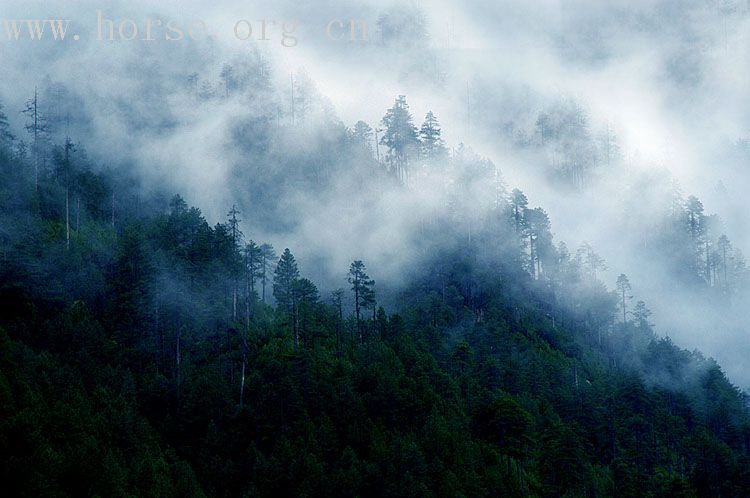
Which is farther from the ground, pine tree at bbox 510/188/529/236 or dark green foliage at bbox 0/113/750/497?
pine tree at bbox 510/188/529/236

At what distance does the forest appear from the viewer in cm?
5428

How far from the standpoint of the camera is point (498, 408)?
6500 cm

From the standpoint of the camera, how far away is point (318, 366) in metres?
69.0

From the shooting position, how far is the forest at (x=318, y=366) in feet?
178

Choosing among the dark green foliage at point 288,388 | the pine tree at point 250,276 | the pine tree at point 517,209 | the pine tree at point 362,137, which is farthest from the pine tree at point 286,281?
the pine tree at point 362,137

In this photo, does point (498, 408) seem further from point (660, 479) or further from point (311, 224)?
point (311, 224)

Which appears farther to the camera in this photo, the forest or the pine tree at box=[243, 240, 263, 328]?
the pine tree at box=[243, 240, 263, 328]

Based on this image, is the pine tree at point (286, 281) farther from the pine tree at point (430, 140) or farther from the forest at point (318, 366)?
the pine tree at point (430, 140)

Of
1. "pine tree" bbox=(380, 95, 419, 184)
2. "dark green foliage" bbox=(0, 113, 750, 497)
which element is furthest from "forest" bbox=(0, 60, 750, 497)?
"pine tree" bbox=(380, 95, 419, 184)

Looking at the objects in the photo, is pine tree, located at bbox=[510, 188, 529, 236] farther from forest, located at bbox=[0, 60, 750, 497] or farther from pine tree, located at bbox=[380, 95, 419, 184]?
pine tree, located at bbox=[380, 95, 419, 184]

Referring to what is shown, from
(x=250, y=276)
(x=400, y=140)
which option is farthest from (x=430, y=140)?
(x=250, y=276)

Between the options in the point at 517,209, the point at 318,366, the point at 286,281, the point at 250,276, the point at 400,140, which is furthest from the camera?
the point at 400,140

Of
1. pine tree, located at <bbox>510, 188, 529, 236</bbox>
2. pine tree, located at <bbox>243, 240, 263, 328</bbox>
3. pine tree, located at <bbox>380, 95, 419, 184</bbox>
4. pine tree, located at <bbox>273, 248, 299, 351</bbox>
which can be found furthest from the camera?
pine tree, located at <bbox>380, 95, 419, 184</bbox>

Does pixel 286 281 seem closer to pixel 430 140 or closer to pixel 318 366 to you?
pixel 318 366
